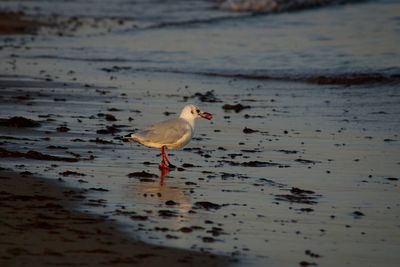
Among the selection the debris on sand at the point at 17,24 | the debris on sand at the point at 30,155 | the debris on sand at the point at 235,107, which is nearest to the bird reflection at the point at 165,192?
the debris on sand at the point at 30,155

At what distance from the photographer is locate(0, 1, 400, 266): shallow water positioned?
768cm

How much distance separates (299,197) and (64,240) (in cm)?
257

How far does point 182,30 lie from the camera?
27.3 meters

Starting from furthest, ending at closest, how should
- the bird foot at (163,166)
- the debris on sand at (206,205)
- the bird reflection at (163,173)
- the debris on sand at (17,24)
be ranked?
the debris on sand at (17,24), the bird foot at (163,166), the bird reflection at (163,173), the debris on sand at (206,205)

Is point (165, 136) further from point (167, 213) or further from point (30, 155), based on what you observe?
point (167, 213)

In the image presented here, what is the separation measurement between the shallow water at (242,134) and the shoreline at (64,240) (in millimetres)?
198

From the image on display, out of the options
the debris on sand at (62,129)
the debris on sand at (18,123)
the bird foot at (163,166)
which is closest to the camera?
the bird foot at (163,166)

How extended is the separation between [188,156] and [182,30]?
16609mm

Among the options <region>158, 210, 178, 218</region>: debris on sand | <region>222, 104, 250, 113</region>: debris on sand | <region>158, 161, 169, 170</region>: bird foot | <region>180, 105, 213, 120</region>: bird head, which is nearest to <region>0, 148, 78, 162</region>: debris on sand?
<region>158, 161, 169, 170</region>: bird foot

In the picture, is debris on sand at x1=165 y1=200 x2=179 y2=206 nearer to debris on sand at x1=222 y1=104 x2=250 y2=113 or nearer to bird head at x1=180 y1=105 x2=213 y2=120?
bird head at x1=180 y1=105 x2=213 y2=120

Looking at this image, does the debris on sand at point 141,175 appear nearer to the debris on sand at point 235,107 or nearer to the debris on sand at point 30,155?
the debris on sand at point 30,155

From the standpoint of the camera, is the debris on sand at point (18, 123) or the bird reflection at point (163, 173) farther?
the debris on sand at point (18, 123)

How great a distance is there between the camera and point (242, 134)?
40.3 feet

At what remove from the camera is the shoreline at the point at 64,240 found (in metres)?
6.70
